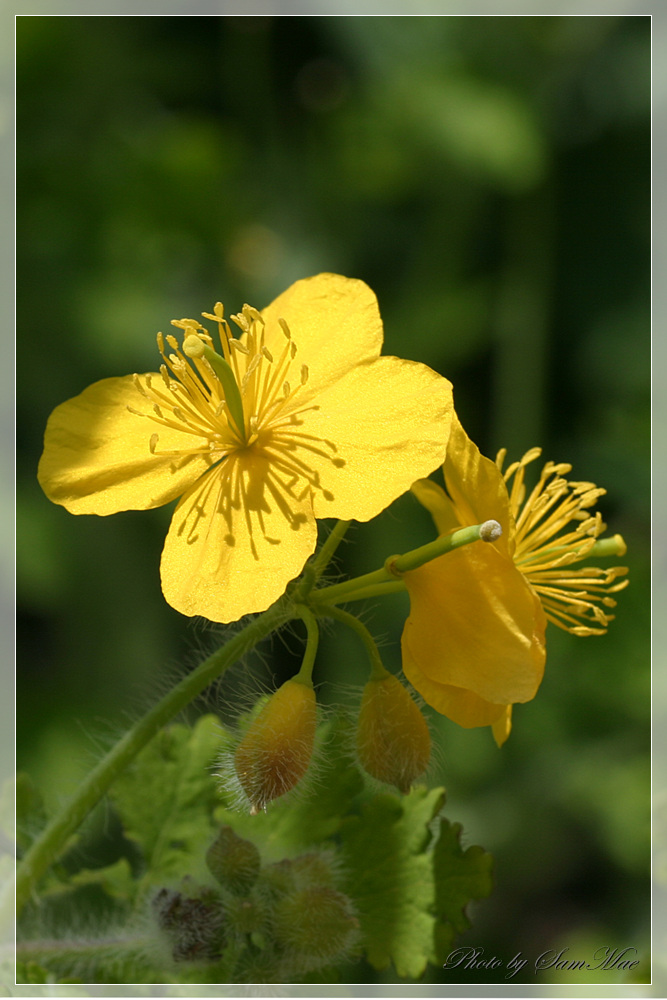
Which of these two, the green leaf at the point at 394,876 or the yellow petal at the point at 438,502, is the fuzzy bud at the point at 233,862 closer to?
the green leaf at the point at 394,876

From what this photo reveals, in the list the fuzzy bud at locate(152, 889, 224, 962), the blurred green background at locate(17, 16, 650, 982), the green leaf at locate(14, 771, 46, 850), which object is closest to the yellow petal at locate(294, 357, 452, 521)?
the fuzzy bud at locate(152, 889, 224, 962)

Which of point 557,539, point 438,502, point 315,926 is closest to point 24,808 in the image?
point 315,926

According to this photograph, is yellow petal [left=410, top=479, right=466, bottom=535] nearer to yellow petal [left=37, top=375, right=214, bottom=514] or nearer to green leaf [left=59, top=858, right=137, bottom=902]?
yellow petal [left=37, top=375, right=214, bottom=514]

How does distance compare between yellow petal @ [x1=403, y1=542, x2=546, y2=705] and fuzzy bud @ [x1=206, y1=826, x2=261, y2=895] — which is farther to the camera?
fuzzy bud @ [x1=206, y1=826, x2=261, y2=895]

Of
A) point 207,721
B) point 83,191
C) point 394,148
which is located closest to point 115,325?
point 83,191

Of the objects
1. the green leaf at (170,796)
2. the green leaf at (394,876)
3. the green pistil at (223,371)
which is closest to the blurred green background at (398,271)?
the green leaf at (170,796)

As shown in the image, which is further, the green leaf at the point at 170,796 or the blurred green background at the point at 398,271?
the blurred green background at the point at 398,271
